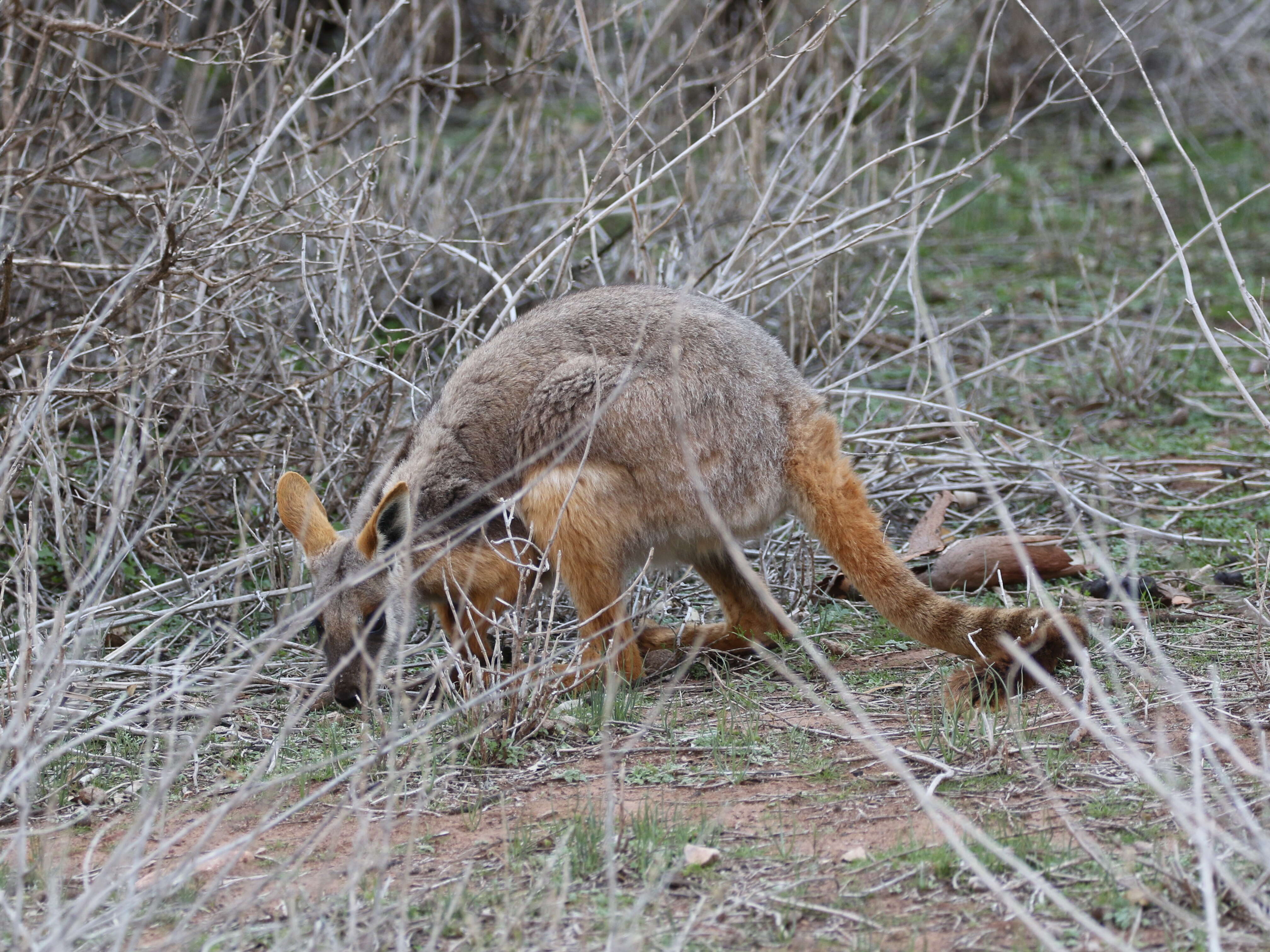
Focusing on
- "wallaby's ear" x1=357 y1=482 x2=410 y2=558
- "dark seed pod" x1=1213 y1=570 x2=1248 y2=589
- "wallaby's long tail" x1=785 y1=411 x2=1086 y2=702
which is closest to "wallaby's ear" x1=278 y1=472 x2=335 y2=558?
"wallaby's ear" x1=357 y1=482 x2=410 y2=558

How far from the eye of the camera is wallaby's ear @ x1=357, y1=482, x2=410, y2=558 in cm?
404

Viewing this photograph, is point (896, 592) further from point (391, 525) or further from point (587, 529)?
point (391, 525)

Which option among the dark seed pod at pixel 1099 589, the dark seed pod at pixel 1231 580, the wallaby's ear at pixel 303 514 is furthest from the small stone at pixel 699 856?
the dark seed pod at pixel 1231 580

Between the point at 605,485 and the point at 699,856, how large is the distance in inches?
56.2

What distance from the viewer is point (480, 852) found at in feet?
10.1

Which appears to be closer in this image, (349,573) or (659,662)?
(349,573)

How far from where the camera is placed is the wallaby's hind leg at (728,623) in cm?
462

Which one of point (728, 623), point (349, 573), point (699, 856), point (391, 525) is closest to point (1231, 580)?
point (728, 623)

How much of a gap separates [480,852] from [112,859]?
945 millimetres

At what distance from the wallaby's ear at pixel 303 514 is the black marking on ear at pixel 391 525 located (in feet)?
0.59

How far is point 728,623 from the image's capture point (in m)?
4.73

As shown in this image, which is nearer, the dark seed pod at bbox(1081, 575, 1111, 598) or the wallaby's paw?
the wallaby's paw

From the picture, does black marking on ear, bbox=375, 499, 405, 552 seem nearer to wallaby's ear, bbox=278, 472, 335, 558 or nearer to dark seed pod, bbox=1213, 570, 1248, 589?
wallaby's ear, bbox=278, 472, 335, 558

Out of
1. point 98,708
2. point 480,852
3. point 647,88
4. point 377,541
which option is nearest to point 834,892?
point 480,852
